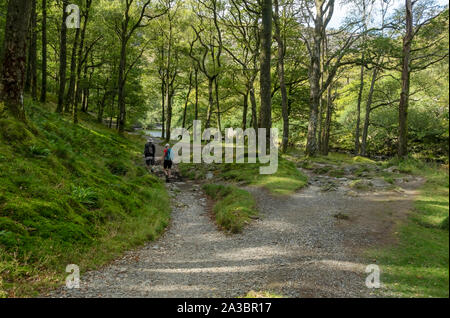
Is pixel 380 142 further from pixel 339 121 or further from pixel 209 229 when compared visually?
pixel 209 229

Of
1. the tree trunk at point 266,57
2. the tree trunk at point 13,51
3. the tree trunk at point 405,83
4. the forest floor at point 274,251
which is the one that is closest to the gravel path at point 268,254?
the forest floor at point 274,251

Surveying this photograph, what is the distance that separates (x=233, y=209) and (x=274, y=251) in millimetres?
3136

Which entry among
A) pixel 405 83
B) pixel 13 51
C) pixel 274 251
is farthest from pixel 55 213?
pixel 405 83

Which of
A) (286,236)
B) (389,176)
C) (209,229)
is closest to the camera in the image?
(286,236)

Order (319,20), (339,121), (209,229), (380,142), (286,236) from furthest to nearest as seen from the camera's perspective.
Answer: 1. (339,121)
2. (380,142)
3. (319,20)
4. (209,229)
5. (286,236)

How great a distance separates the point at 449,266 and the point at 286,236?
5.37 metres

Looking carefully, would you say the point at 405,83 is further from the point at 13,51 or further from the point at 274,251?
the point at 13,51

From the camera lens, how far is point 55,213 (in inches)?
240

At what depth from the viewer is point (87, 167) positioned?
32.7ft

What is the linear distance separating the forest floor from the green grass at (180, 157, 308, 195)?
0.76 metres

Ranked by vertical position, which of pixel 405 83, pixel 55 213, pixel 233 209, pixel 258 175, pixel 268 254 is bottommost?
pixel 268 254

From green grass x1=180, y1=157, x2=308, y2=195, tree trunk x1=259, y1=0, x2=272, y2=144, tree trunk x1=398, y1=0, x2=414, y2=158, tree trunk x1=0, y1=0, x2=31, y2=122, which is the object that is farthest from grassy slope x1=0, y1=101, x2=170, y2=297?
tree trunk x1=398, y1=0, x2=414, y2=158

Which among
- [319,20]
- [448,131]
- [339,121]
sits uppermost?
[319,20]
